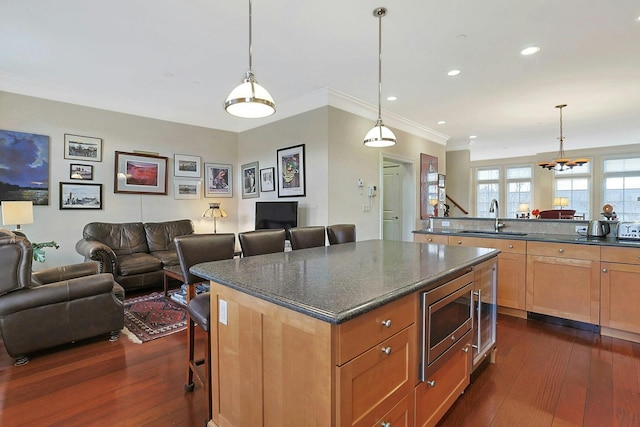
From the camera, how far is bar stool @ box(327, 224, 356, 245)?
3.12m

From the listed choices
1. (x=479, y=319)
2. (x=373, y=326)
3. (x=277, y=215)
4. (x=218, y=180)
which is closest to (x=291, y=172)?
(x=277, y=215)

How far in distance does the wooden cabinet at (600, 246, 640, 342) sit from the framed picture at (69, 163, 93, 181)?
21.3 feet

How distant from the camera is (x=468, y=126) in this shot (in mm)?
6367

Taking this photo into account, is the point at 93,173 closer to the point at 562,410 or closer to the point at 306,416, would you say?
the point at 306,416

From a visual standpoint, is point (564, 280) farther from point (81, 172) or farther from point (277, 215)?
point (81, 172)

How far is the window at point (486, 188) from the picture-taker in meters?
10.8

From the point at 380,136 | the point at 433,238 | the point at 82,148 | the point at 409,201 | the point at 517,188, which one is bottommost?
the point at 433,238

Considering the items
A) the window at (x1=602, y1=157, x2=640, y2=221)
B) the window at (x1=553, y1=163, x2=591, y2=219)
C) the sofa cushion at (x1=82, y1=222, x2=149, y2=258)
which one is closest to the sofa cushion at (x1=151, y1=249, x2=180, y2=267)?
the sofa cushion at (x1=82, y1=222, x2=149, y2=258)

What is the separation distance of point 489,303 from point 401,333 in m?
1.36

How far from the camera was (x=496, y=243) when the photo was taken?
350cm

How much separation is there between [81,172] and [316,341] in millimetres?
5120

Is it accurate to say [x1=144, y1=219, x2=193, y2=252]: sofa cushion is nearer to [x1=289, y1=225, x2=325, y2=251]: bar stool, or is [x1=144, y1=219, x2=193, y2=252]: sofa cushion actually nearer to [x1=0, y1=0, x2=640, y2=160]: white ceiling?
[x1=0, y1=0, x2=640, y2=160]: white ceiling

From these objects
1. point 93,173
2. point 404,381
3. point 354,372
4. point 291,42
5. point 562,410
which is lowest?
point 562,410

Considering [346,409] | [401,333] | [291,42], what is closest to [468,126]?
[291,42]
